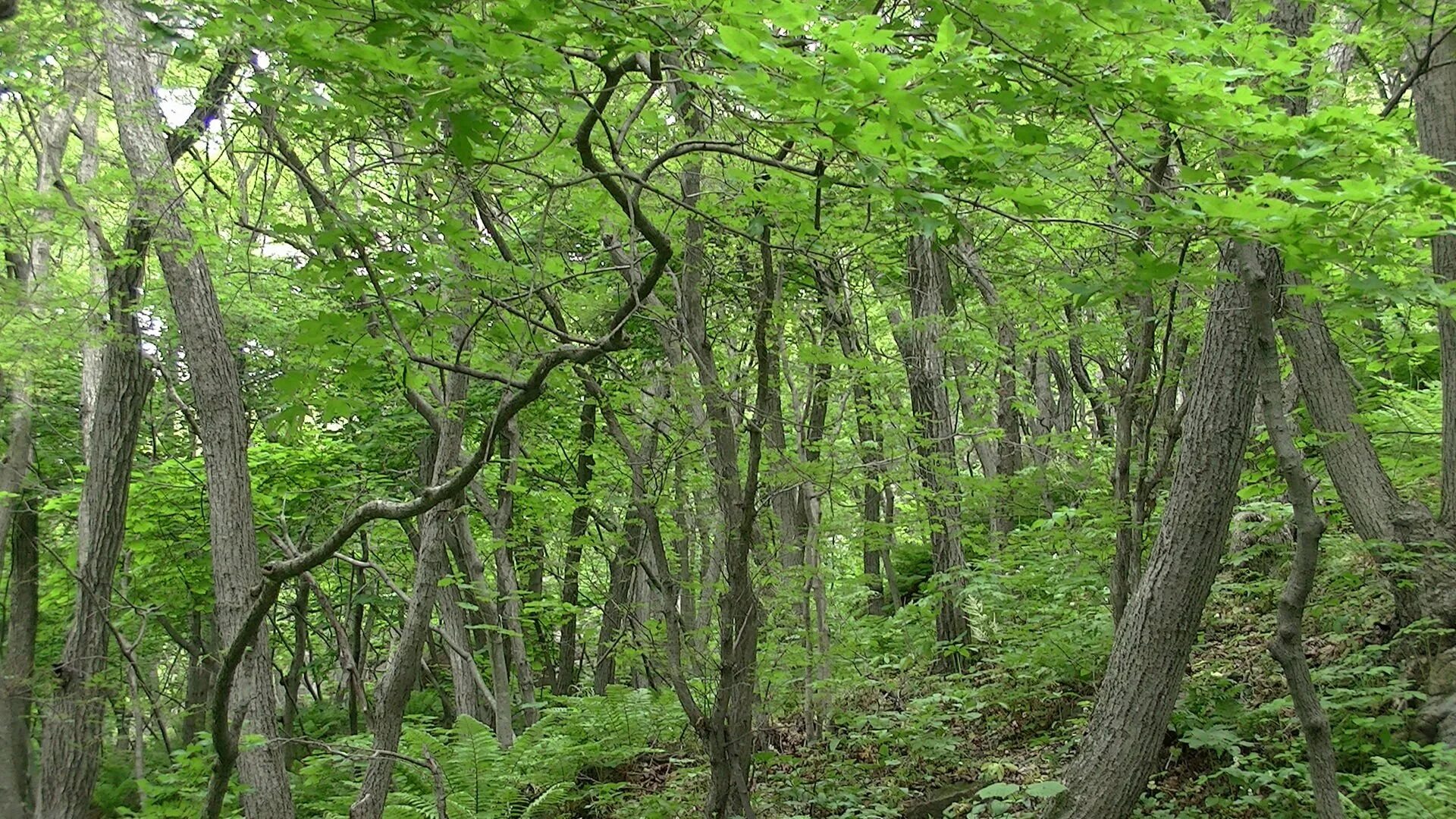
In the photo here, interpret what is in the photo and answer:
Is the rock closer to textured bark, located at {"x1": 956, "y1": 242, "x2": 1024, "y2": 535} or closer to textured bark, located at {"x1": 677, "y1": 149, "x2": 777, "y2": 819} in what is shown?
textured bark, located at {"x1": 956, "y1": 242, "x2": 1024, "y2": 535}

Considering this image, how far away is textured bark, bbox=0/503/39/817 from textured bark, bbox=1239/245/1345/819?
34.7 ft

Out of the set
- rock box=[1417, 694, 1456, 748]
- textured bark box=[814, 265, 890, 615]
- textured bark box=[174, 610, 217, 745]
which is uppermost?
textured bark box=[814, 265, 890, 615]

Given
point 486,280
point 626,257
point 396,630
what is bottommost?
point 396,630

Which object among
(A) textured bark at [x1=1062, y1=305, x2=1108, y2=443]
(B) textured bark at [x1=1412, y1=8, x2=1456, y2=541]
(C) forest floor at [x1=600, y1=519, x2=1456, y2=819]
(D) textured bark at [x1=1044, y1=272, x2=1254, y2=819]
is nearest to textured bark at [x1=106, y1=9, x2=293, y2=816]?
(C) forest floor at [x1=600, y1=519, x2=1456, y2=819]

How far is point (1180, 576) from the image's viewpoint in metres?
4.58

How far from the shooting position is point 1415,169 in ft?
10.4

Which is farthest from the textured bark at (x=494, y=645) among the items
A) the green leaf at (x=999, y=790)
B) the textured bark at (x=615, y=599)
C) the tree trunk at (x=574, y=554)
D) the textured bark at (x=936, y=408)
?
the green leaf at (x=999, y=790)

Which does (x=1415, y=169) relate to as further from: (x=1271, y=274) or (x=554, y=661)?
(x=554, y=661)

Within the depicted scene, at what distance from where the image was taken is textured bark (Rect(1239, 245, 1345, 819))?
3.62 meters

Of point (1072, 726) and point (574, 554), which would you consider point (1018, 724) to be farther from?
point (574, 554)

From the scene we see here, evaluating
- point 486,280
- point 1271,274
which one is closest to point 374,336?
point 486,280

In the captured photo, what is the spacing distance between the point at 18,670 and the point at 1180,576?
10.7m

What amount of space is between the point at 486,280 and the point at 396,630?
13308 mm

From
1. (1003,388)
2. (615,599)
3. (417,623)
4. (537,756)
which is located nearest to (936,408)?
(1003,388)
